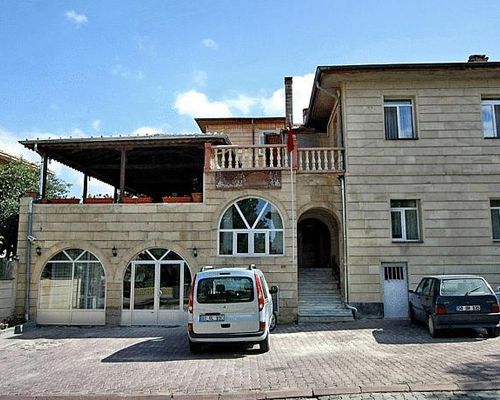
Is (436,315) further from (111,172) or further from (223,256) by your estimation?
(111,172)

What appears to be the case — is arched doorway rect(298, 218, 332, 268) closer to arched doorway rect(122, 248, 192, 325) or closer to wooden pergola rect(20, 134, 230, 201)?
wooden pergola rect(20, 134, 230, 201)

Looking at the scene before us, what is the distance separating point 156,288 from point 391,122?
9.92 m

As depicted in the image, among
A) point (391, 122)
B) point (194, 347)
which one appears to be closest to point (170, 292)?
point (194, 347)

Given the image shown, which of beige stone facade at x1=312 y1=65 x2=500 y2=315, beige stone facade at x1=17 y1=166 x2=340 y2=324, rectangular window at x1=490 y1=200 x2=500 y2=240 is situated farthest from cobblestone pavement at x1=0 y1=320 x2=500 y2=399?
rectangular window at x1=490 y1=200 x2=500 y2=240

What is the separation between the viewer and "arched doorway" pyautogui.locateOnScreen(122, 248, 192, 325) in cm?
1412

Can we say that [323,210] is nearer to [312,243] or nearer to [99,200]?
[312,243]

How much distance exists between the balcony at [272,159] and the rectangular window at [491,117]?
5166 mm

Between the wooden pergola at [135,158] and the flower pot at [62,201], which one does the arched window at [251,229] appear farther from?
the flower pot at [62,201]

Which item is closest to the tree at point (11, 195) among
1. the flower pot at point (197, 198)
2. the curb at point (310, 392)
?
the flower pot at point (197, 198)

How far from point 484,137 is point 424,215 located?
351cm

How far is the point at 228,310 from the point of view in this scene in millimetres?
9344

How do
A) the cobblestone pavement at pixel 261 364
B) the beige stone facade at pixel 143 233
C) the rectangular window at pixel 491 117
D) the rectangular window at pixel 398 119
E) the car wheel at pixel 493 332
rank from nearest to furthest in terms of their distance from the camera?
the cobblestone pavement at pixel 261 364
the car wheel at pixel 493 332
the beige stone facade at pixel 143 233
the rectangular window at pixel 491 117
the rectangular window at pixel 398 119

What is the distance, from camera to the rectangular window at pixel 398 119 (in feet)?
50.4

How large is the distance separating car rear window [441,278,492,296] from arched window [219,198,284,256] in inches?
206
